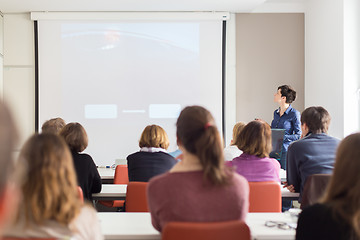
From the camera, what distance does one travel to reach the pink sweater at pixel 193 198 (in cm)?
153

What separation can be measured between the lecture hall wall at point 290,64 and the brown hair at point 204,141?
3994mm

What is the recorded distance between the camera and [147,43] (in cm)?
611

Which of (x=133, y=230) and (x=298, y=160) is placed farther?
(x=298, y=160)

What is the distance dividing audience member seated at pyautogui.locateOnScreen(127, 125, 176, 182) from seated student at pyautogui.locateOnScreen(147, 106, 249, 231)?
1270 millimetres

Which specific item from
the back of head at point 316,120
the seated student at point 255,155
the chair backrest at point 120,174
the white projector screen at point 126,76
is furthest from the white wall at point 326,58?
the chair backrest at point 120,174

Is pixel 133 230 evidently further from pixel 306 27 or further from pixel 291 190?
pixel 306 27

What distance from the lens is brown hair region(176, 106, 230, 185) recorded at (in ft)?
5.03

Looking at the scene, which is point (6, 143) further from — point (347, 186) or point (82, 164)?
point (82, 164)

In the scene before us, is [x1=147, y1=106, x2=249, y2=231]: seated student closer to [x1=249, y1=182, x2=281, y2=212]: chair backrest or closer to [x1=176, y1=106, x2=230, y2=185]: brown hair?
[x1=176, y1=106, x2=230, y2=185]: brown hair

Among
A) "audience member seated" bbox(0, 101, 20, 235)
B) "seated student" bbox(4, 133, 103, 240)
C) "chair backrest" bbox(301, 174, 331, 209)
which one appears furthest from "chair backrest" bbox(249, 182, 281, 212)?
"audience member seated" bbox(0, 101, 20, 235)

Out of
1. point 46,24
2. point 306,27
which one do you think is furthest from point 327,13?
point 46,24

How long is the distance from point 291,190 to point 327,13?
364 cm

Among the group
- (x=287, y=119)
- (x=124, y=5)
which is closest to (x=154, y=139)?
(x=287, y=119)

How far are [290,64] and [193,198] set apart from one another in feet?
17.4
